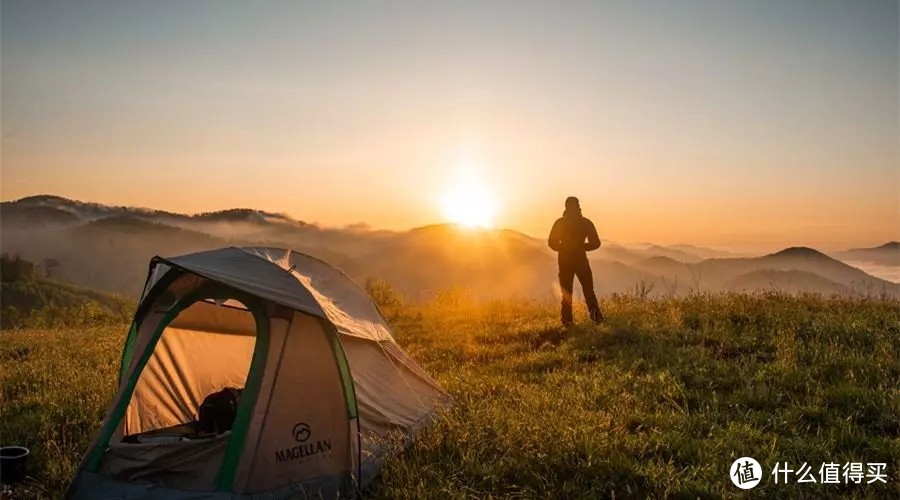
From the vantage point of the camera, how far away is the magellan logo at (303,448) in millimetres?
6102

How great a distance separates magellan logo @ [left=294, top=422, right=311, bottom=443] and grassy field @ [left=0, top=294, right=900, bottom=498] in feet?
2.86

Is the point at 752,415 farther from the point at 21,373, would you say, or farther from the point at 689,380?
the point at 21,373

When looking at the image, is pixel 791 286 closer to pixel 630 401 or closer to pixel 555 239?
pixel 555 239

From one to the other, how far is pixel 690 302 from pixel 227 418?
998 cm

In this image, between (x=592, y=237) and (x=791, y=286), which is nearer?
(x=592, y=237)

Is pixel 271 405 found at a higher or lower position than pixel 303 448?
higher

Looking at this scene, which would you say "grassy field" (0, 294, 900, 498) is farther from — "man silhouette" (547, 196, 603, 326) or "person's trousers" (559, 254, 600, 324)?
"man silhouette" (547, 196, 603, 326)

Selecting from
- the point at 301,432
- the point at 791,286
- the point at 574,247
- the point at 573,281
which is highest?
the point at 574,247

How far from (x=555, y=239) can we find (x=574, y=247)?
1.50ft

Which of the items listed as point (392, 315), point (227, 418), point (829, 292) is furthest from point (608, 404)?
point (392, 315)

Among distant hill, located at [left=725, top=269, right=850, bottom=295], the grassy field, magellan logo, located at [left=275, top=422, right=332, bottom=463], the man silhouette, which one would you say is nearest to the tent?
magellan logo, located at [left=275, top=422, right=332, bottom=463]

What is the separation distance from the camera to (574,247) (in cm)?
1345

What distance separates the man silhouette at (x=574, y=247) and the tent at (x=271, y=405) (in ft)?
21.5

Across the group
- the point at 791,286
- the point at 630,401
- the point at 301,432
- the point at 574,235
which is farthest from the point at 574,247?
the point at 301,432
